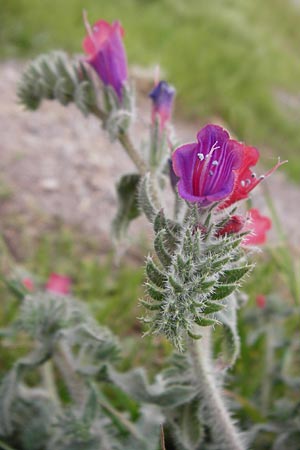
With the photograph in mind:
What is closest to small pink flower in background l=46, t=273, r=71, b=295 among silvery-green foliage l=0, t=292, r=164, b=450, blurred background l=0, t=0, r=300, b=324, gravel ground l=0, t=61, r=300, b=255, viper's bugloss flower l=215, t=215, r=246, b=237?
blurred background l=0, t=0, r=300, b=324

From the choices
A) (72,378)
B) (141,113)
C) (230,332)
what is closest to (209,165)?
(230,332)

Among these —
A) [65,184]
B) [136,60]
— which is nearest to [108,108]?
[65,184]

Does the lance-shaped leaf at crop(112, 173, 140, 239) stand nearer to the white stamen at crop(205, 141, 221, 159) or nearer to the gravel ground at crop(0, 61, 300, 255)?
the white stamen at crop(205, 141, 221, 159)

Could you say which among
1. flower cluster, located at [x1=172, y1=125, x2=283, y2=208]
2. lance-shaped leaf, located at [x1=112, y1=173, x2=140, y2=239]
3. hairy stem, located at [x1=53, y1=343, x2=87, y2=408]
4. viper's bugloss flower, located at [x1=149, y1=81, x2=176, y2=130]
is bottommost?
hairy stem, located at [x1=53, y1=343, x2=87, y2=408]

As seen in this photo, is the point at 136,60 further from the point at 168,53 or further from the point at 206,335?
the point at 206,335

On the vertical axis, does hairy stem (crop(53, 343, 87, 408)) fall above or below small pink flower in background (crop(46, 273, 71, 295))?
below

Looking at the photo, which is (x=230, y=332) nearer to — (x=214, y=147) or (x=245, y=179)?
(x=245, y=179)
